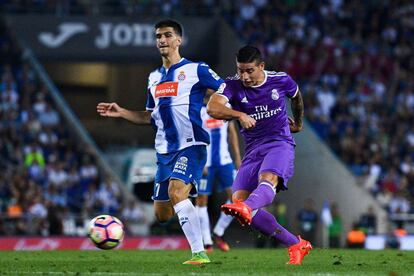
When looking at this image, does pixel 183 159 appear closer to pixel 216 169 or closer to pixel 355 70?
pixel 216 169

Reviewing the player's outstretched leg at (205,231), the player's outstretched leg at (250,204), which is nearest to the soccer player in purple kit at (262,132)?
the player's outstretched leg at (250,204)

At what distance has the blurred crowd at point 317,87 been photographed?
29406 millimetres

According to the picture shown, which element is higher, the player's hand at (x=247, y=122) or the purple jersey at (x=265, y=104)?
the purple jersey at (x=265, y=104)

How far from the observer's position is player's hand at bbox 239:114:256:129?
11.1m

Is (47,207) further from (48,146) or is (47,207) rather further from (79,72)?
(79,72)

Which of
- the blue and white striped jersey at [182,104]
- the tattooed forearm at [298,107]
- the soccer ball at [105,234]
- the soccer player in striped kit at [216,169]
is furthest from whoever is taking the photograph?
the soccer player in striped kit at [216,169]

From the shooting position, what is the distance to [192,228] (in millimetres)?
12219

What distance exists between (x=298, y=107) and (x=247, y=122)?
59.3 inches

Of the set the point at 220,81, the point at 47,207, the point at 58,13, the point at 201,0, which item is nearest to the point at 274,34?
the point at 201,0

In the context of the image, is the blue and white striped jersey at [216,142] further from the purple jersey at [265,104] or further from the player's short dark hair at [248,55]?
the player's short dark hair at [248,55]

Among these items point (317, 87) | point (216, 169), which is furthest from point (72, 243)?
point (317, 87)

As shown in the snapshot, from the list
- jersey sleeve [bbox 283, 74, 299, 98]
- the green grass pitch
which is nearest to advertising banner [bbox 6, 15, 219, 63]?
the green grass pitch

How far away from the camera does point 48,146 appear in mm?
29812

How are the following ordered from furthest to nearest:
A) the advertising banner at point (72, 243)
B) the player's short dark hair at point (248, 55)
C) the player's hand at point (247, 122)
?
1. the advertising banner at point (72, 243)
2. the player's short dark hair at point (248, 55)
3. the player's hand at point (247, 122)
